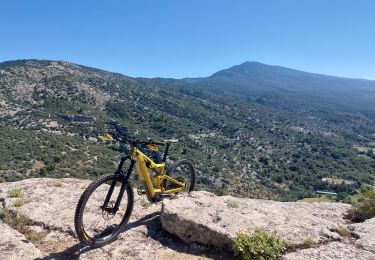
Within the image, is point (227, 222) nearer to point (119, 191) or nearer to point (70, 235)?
point (119, 191)

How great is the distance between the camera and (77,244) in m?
6.80

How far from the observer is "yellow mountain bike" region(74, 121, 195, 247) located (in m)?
6.59

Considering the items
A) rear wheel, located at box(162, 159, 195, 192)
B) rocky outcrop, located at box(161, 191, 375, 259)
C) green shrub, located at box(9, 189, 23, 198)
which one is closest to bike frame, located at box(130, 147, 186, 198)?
rear wheel, located at box(162, 159, 195, 192)

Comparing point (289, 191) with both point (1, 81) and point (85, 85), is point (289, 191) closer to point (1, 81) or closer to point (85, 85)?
point (85, 85)

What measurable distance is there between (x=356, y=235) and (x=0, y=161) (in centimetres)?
6806

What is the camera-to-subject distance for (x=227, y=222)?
709cm

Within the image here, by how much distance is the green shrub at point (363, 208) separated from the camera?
351 inches

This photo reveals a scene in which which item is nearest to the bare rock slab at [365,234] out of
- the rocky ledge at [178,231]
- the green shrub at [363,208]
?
the rocky ledge at [178,231]

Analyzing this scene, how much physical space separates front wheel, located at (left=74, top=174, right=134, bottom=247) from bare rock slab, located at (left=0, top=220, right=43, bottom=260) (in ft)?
2.77

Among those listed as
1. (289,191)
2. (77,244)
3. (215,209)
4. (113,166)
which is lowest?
(289,191)

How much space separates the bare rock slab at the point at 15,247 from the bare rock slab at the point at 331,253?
4.29 metres

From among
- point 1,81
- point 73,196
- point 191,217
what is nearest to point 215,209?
point 191,217

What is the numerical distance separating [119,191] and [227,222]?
91.4 inches

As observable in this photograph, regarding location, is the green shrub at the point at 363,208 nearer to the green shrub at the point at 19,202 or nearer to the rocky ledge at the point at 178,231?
the rocky ledge at the point at 178,231
